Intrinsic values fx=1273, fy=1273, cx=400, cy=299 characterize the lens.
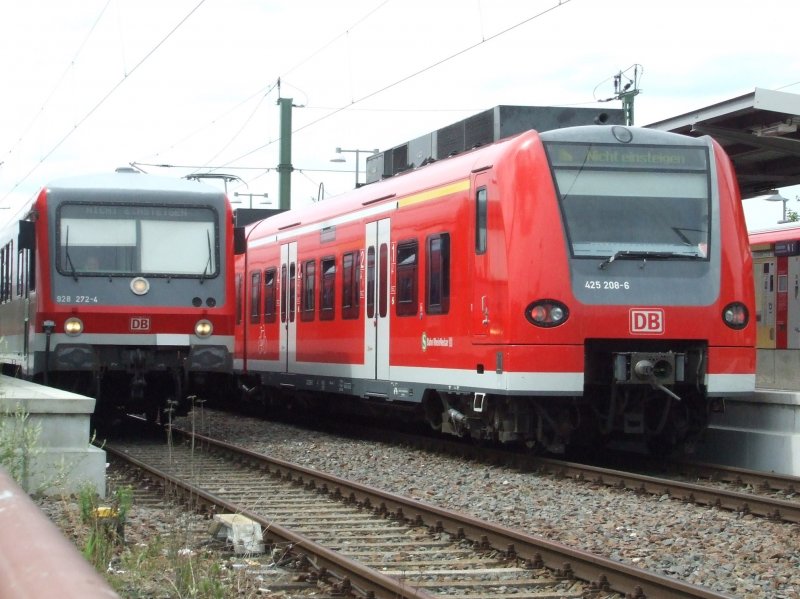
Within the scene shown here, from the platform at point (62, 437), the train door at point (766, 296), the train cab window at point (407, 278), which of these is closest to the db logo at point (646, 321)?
the train cab window at point (407, 278)

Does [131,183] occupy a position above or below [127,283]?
above

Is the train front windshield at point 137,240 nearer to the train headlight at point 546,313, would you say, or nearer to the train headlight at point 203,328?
the train headlight at point 203,328

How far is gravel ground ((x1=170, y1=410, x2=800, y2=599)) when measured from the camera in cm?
725

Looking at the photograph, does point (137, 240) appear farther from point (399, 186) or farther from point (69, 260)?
point (399, 186)

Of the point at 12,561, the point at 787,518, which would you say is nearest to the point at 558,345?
the point at 787,518

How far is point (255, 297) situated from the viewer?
21.3 m

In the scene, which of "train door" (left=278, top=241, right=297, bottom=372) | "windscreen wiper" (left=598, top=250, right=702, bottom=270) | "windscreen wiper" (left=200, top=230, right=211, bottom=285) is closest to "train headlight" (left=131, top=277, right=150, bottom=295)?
"windscreen wiper" (left=200, top=230, right=211, bottom=285)

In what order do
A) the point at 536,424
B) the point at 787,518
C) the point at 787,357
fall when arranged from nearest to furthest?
the point at 787,518
the point at 536,424
the point at 787,357

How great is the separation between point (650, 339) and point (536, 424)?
1427mm

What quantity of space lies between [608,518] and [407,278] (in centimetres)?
555

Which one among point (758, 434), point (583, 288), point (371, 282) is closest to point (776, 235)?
→ point (371, 282)

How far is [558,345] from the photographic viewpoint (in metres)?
11.6

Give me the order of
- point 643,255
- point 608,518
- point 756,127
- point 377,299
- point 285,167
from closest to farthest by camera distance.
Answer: point 608,518 → point 643,255 → point 756,127 → point 377,299 → point 285,167

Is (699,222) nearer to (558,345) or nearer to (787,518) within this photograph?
(558,345)
